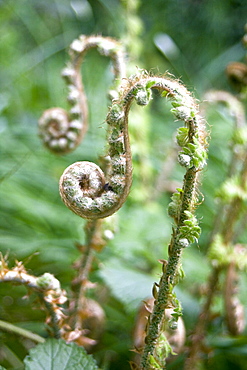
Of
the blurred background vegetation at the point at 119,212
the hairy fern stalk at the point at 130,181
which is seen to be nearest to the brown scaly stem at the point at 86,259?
the blurred background vegetation at the point at 119,212

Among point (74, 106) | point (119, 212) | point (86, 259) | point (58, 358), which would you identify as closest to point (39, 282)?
point (58, 358)

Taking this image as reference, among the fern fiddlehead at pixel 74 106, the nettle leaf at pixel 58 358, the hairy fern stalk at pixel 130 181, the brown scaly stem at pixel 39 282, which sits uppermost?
the fern fiddlehead at pixel 74 106

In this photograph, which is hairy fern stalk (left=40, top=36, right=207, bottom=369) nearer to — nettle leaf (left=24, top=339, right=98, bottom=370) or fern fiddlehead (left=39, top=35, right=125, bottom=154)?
nettle leaf (left=24, top=339, right=98, bottom=370)

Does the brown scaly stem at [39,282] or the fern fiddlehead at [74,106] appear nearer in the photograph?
the brown scaly stem at [39,282]

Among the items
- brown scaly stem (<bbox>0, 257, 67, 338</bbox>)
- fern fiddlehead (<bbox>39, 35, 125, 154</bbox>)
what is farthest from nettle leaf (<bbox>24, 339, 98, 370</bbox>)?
fern fiddlehead (<bbox>39, 35, 125, 154</bbox>)

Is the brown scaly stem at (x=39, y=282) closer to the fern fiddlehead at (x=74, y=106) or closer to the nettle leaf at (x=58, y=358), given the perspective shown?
the nettle leaf at (x=58, y=358)

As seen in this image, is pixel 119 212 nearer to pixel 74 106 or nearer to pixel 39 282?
pixel 74 106
